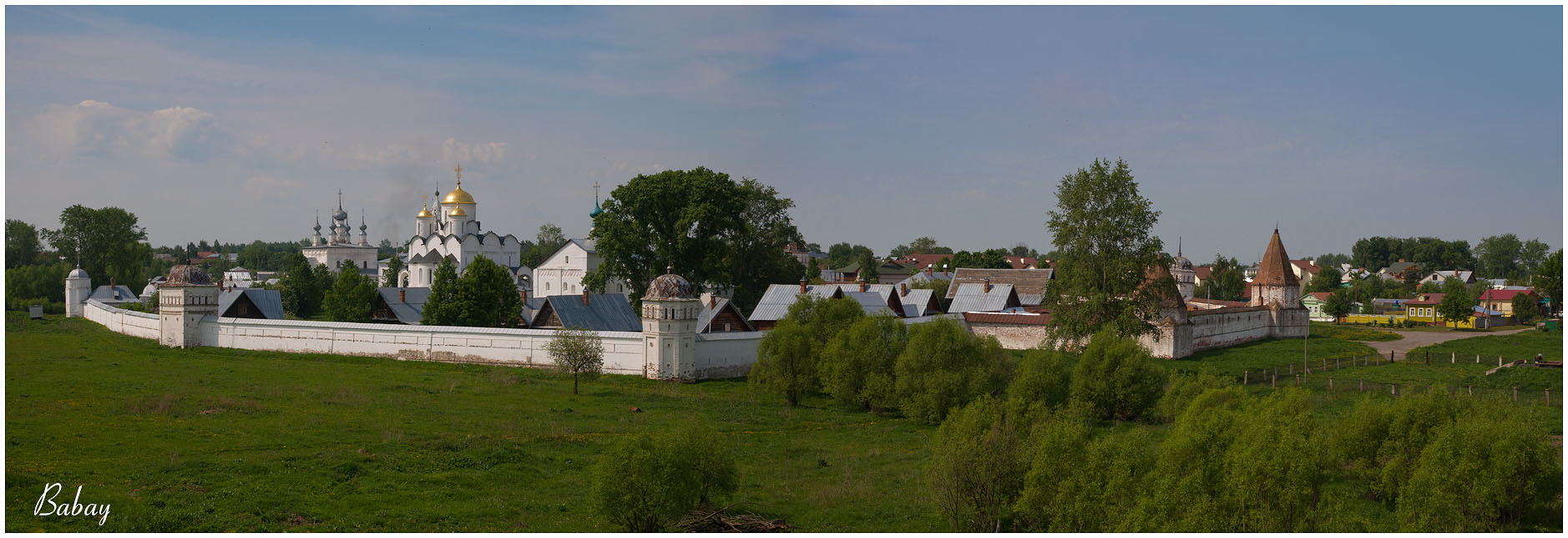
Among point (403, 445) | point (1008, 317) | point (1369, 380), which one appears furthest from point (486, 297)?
point (1369, 380)

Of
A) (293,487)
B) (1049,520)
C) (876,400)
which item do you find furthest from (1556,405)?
(293,487)

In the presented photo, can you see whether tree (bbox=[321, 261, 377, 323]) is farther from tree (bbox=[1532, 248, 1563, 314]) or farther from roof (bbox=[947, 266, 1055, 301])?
tree (bbox=[1532, 248, 1563, 314])

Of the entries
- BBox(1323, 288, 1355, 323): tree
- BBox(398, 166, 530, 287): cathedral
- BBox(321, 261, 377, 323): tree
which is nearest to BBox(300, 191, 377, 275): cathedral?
BBox(398, 166, 530, 287): cathedral

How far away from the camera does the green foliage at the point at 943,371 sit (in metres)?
20.3

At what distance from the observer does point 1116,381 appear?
68.4 ft

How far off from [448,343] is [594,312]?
616cm

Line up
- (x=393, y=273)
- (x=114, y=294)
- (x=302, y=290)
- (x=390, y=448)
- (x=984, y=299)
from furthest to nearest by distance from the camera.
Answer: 1. (x=393, y=273)
2. (x=114, y=294)
3. (x=302, y=290)
4. (x=984, y=299)
5. (x=390, y=448)

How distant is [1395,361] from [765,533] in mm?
28281

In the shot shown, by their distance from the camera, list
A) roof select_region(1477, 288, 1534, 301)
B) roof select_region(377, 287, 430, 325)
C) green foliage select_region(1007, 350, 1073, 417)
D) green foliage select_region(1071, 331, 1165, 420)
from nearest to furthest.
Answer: green foliage select_region(1007, 350, 1073, 417) → green foliage select_region(1071, 331, 1165, 420) → roof select_region(377, 287, 430, 325) → roof select_region(1477, 288, 1534, 301)

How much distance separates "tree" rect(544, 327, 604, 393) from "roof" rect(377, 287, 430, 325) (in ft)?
41.2

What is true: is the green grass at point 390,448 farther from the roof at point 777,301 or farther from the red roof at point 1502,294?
the red roof at point 1502,294

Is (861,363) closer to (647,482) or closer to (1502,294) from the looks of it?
(647,482)

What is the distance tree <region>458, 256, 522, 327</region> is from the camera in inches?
1273

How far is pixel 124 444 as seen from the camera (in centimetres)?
1467
